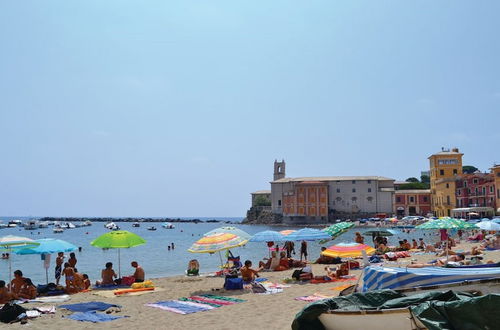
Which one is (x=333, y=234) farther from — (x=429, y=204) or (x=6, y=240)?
(x=429, y=204)

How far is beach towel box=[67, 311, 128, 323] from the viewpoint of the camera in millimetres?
10337

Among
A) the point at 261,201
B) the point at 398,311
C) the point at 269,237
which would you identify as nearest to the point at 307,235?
the point at 269,237

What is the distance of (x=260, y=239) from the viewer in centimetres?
1867

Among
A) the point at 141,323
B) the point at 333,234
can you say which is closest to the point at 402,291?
the point at 141,323

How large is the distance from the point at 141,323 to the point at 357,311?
5205 mm

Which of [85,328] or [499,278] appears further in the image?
[85,328]

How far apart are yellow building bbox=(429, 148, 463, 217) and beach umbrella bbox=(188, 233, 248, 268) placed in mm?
66142

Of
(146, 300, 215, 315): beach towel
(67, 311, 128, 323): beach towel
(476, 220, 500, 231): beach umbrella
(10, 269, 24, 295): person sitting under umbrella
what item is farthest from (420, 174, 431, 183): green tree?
(67, 311, 128, 323): beach towel

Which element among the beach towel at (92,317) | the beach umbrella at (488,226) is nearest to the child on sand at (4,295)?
the beach towel at (92,317)

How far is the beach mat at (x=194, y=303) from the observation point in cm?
1123

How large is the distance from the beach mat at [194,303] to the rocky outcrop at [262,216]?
3418 inches

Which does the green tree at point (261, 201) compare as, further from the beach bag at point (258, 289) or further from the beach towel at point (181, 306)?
the beach towel at point (181, 306)

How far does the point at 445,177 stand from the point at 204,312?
73090mm

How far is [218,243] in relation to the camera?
584 inches
